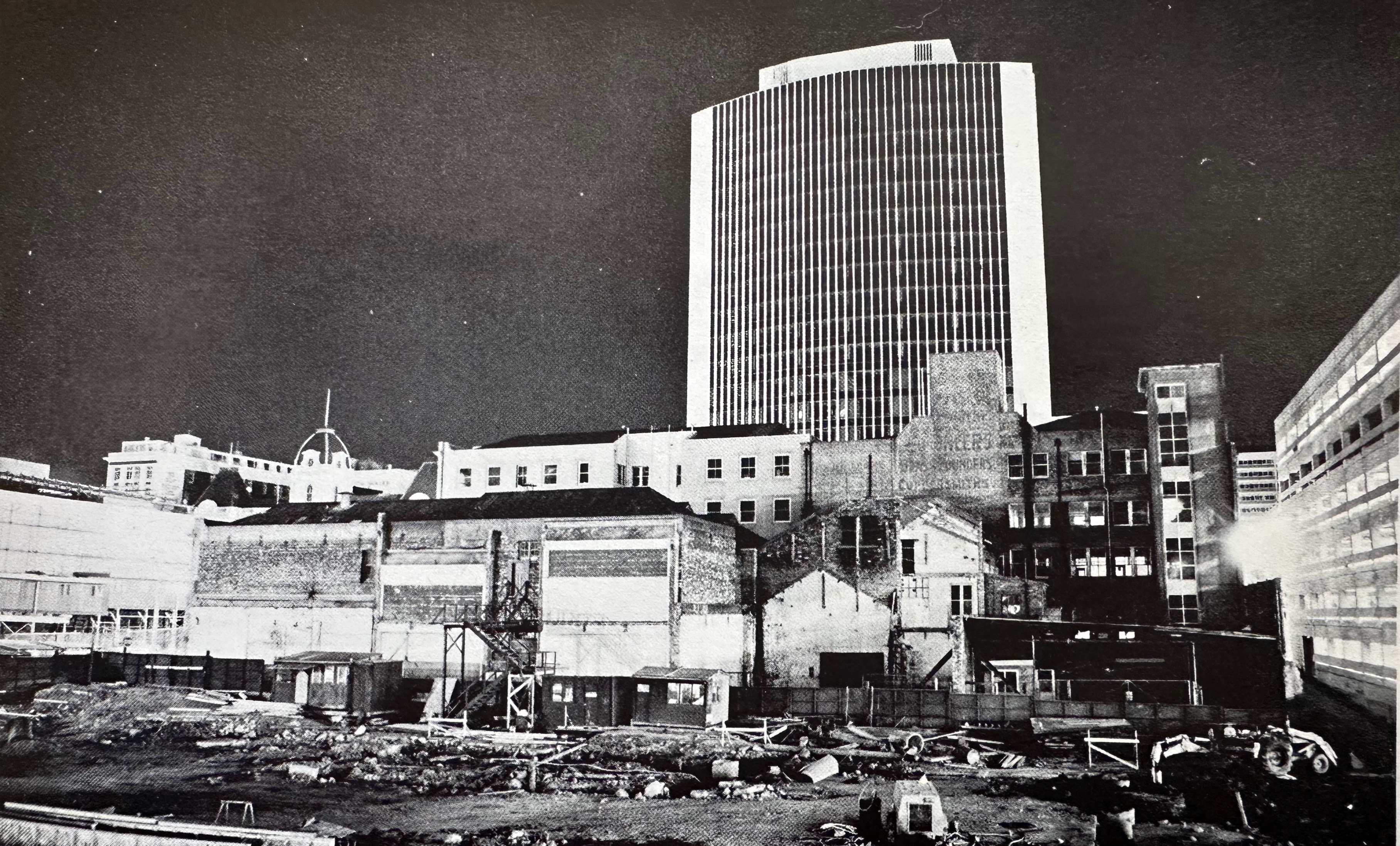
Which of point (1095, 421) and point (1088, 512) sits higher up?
point (1095, 421)

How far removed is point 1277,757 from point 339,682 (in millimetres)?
18359

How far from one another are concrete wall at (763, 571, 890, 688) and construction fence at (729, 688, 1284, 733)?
89 centimetres

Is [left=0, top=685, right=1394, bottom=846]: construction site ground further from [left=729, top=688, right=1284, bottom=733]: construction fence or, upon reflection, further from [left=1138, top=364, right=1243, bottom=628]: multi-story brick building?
[left=1138, top=364, right=1243, bottom=628]: multi-story brick building

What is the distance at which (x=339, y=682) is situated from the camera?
Answer: 74.9ft

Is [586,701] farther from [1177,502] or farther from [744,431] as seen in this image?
[1177,502]

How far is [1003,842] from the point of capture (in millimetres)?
12008

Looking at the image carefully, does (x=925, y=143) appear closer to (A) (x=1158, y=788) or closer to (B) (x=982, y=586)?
(B) (x=982, y=586)

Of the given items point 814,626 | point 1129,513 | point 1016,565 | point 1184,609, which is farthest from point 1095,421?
point 814,626

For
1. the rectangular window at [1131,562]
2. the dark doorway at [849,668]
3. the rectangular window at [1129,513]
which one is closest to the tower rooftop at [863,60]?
the rectangular window at [1129,513]

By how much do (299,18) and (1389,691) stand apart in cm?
1758

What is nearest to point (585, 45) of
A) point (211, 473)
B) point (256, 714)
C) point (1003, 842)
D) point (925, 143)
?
point (925, 143)

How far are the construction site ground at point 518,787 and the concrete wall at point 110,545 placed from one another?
8.94 ft

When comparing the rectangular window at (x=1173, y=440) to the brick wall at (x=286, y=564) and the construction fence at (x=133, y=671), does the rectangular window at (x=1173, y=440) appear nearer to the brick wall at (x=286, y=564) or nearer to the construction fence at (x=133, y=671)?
the brick wall at (x=286, y=564)

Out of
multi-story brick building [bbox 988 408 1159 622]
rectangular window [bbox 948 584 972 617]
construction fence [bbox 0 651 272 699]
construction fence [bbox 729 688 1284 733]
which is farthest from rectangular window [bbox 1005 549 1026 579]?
construction fence [bbox 0 651 272 699]
